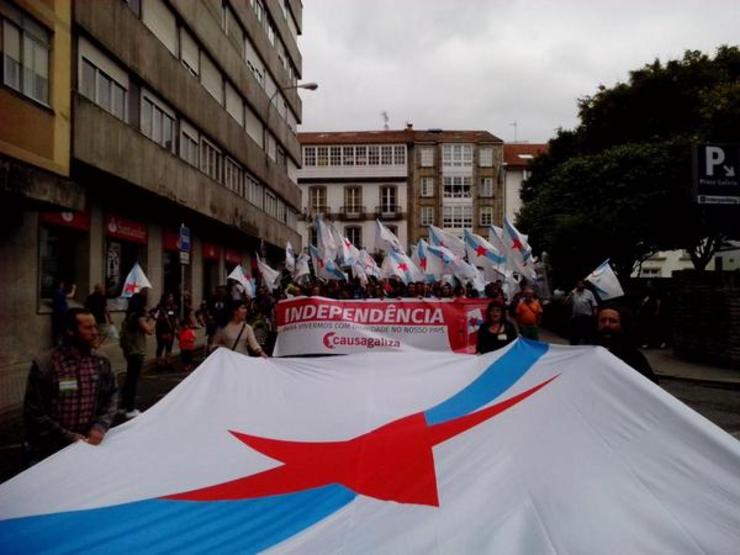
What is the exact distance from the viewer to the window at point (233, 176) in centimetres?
3233

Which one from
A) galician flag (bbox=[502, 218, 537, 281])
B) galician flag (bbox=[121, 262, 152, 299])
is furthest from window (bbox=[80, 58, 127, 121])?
galician flag (bbox=[502, 218, 537, 281])

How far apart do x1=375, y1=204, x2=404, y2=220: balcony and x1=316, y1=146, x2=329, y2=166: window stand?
7278 millimetres

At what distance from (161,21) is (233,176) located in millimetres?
10745

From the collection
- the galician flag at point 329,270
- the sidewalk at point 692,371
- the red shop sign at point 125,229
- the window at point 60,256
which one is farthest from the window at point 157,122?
the sidewalk at point 692,371

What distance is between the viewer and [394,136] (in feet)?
254

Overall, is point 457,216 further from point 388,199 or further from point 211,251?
point 211,251

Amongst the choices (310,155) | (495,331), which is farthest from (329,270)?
(310,155)

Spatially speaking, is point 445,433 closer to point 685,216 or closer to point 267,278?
point 267,278

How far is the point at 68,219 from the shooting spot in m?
18.6

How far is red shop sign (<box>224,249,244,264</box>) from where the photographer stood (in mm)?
37125

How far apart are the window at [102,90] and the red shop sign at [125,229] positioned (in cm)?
296

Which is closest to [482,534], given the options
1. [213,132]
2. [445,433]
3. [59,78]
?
[445,433]

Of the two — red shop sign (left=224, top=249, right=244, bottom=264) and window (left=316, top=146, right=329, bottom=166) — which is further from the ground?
window (left=316, top=146, right=329, bottom=166)

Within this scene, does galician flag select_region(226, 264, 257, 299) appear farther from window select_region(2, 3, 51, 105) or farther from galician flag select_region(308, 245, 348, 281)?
window select_region(2, 3, 51, 105)
